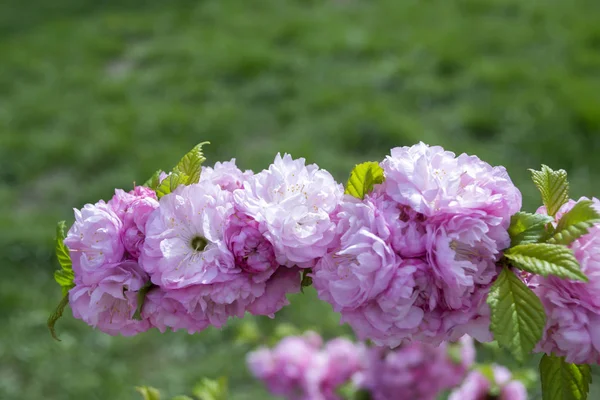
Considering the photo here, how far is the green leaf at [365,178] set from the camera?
0.84 m

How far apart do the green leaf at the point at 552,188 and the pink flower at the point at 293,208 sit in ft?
0.84

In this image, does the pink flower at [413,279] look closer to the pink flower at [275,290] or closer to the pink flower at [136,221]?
the pink flower at [275,290]

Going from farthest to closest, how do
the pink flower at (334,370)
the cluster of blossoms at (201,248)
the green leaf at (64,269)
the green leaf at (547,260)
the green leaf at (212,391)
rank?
the pink flower at (334,370) → the green leaf at (212,391) → the green leaf at (64,269) → the cluster of blossoms at (201,248) → the green leaf at (547,260)

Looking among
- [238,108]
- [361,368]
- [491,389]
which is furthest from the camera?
[238,108]

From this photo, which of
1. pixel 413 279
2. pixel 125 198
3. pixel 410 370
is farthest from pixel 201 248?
pixel 410 370

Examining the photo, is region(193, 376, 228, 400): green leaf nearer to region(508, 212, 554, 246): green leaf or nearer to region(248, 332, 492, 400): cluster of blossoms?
region(248, 332, 492, 400): cluster of blossoms

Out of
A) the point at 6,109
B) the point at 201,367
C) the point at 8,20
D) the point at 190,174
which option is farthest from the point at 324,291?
the point at 8,20

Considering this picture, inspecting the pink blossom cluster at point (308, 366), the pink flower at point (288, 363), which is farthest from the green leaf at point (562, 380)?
the pink flower at point (288, 363)

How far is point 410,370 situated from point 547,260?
1.04m

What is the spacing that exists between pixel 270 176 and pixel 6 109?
11.9 feet

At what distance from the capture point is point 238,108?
12.5ft

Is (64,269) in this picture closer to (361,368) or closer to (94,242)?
(94,242)

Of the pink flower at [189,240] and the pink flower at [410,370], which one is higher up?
the pink flower at [189,240]

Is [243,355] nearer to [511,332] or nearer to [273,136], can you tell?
[273,136]
